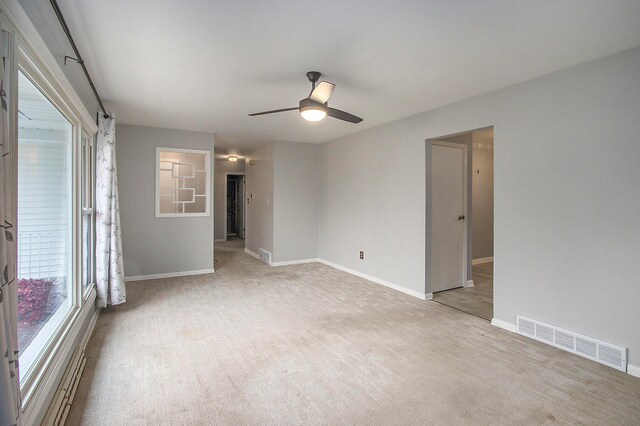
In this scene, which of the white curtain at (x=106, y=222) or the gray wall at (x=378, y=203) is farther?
the gray wall at (x=378, y=203)

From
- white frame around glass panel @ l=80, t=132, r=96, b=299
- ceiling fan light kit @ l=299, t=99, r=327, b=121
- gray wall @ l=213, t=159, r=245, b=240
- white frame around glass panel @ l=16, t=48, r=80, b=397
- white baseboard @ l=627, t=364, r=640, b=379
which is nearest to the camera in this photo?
white frame around glass panel @ l=16, t=48, r=80, b=397

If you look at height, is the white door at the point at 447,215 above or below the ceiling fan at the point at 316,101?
below

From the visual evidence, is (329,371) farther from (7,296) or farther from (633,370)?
(633,370)

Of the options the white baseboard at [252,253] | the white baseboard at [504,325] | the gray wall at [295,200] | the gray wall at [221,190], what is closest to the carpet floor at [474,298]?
the white baseboard at [504,325]

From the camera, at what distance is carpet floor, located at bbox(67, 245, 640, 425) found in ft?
6.14

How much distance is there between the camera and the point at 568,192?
2682 millimetres

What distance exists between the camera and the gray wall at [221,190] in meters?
8.91

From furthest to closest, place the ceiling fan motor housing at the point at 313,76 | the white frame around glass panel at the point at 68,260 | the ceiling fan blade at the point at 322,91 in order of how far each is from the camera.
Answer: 1. the ceiling fan motor housing at the point at 313,76
2. the ceiling fan blade at the point at 322,91
3. the white frame around glass panel at the point at 68,260

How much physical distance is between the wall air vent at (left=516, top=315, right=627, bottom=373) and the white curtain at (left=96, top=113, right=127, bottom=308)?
4.18 m

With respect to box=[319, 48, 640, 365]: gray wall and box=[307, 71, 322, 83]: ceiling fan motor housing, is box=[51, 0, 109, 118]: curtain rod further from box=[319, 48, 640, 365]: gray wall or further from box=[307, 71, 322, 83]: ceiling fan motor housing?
box=[319, 48, 640, 365]: gray wall

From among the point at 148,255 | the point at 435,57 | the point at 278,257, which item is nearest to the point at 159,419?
the point at 435,57

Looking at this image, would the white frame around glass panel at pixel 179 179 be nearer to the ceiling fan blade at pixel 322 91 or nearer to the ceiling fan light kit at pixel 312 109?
the ceiling fan light kit at pixel 312 109

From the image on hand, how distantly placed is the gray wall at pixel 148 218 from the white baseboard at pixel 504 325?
4301 millimetres

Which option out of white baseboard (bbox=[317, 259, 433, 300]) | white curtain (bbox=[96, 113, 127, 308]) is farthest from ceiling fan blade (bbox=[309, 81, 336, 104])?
white baseboard (bbox=[317, 259, 433, 300])
